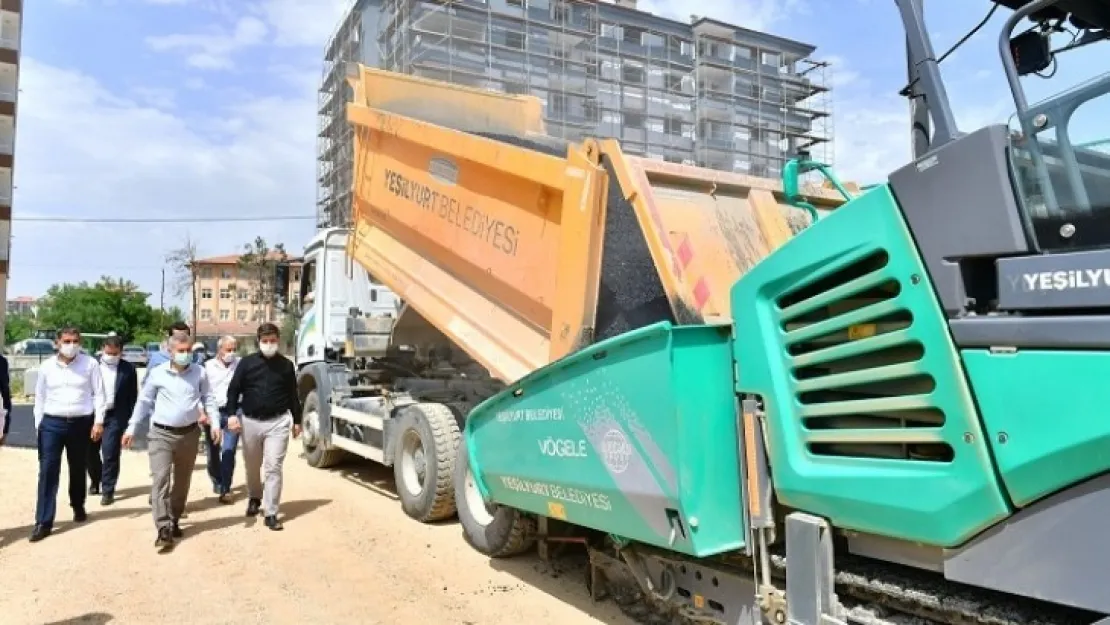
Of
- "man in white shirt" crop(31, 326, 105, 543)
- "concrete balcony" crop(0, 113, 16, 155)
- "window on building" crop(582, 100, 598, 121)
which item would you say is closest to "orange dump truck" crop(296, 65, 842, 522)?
"man in white shirt" crop(31, 326, 105, 543)

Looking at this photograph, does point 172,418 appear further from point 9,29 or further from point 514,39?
point 9,29

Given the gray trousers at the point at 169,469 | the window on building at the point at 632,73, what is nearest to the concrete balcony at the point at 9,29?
the window on building at the point at 632,73

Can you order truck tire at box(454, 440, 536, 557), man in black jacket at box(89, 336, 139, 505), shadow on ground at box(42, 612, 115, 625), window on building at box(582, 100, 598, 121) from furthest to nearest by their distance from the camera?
window on building at box(582, 100, 598, 121)
man in black jacket at box(89, 336, 139, 505)
truck tire at box(454, 440, 536, 557)
shadow on ground at box(42, 612, 115, 625)

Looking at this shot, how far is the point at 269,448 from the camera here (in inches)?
269

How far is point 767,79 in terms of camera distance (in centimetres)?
4369

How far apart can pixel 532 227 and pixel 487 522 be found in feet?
7.14

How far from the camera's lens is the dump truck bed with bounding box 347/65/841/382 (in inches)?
→ 165

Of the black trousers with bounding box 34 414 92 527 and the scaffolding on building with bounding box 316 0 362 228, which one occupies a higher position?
the scaffolding on building with bounding box 316 0 362 228

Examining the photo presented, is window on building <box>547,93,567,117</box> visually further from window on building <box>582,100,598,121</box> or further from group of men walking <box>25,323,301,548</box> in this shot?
group of men walking <box>25,323,301,548</box>

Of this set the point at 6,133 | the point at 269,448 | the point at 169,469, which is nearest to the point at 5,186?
the point at 6,133

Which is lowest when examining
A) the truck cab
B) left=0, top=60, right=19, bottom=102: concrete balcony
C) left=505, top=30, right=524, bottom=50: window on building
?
the truck cab

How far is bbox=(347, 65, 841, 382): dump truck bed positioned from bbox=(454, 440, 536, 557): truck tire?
36.7 inches

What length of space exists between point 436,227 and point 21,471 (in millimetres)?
6981

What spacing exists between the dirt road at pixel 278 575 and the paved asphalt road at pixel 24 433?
4114mm
